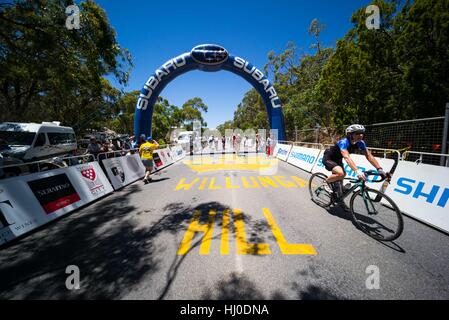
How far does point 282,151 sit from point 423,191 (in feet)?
38.0

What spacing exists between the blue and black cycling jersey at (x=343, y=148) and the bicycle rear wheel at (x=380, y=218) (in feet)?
3.13

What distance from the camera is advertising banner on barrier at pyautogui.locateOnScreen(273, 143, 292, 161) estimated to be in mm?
14441

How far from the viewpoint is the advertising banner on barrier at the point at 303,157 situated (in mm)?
10039

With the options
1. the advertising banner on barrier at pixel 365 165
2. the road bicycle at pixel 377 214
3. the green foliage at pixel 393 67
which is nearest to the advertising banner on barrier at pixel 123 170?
the road bicycle at pixel 377 214

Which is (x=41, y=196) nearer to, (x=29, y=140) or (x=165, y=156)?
(x=29, y=140)

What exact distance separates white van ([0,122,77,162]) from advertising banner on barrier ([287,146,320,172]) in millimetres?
14171

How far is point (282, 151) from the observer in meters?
15.7

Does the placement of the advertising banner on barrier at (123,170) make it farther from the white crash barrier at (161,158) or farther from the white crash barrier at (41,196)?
the white crash barrier at (161,158)

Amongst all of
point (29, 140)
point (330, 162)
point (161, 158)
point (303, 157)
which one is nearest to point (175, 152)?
point (161, 158)

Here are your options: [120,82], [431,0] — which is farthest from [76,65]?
[431,0]

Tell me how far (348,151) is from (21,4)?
10.6 meters

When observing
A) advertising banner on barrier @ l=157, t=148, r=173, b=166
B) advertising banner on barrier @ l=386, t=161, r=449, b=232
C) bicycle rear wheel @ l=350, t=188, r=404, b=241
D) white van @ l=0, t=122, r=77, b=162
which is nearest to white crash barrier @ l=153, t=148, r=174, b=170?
advertising banner on barrier @ l=157, t=148, r=173, b=166

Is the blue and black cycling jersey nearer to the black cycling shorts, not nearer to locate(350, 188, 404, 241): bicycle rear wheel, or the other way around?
the black cycling shorts
